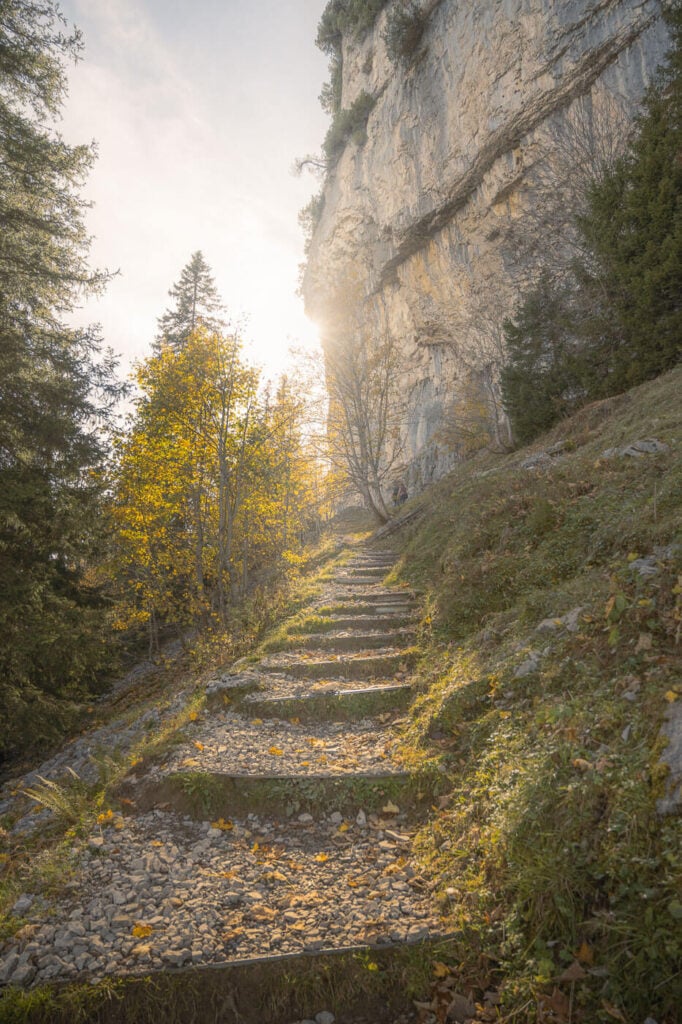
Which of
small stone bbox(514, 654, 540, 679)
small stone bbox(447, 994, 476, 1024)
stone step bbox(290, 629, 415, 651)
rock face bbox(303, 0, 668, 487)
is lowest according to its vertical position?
small stone bbox(447, 994, 476, 1024)

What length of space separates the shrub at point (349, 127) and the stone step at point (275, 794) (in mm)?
36402

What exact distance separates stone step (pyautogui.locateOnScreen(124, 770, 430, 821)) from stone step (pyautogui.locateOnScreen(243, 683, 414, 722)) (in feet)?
4.58

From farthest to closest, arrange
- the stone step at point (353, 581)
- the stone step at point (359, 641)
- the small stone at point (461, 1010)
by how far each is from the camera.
→ the stone step at point (353, 581) < the stone step at point (359, 641) < the small stone at point (461, 1010)

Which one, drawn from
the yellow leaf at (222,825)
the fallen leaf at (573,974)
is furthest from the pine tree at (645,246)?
the yellow leaf at (222,825)

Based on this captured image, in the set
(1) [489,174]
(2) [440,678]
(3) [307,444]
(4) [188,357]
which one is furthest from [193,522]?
(1) [489,174]

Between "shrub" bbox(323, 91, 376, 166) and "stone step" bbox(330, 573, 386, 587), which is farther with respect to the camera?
"shrub" bbox(323, 91, 376, 166)

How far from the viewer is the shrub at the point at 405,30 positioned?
2448 centimetres

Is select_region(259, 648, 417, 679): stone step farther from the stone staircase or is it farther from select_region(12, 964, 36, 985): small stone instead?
select_region(12, 964, 36, 985): small stone

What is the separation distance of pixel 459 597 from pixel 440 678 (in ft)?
5.31

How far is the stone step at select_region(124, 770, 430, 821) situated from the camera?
4285 millimetres

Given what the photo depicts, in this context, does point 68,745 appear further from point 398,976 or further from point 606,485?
point 606,485

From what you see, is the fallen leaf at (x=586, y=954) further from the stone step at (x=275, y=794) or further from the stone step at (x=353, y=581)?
the stone step at (x=353, y=581)

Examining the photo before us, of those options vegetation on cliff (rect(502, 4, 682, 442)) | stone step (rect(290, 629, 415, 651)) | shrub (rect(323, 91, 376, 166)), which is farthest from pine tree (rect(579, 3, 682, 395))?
shrub (rect(323, 91, 376, 166))

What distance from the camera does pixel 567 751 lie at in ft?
10.8
